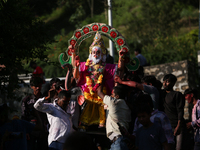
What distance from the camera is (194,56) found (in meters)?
16.2

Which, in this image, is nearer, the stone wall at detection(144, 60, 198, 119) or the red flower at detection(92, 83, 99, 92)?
the red flower at detection(92, 83, 99, 92)

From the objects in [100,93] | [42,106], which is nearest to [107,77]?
[100,93]

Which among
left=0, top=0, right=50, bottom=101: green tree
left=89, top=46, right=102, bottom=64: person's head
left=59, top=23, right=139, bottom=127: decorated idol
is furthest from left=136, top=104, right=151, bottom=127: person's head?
left=89, top=46, right=102, bottom=64: person's head

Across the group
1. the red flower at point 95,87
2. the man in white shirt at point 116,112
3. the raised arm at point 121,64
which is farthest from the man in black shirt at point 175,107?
the red flower at point 95,87

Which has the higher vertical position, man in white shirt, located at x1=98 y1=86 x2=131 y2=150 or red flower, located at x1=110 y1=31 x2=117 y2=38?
red flower, located at x1=110 y1=31 x2=117 y2=38

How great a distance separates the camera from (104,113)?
22.7 ft

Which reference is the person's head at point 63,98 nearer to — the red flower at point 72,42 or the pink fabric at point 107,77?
the pink fabric at point 107,77

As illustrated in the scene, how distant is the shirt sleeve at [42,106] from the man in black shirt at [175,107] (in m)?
2.21

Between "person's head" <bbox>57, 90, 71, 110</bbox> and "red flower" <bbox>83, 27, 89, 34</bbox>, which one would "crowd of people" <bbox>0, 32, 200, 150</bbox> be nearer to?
"person's head" <bbox>57, 90, 71, 110</bbox>

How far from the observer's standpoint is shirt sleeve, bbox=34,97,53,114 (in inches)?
201

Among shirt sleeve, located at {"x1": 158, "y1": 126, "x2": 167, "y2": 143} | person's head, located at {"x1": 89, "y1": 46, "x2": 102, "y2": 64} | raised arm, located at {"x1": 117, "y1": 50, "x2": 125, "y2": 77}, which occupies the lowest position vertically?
shirt sleeve, located at {"x1": 158, "y1": 126, "x2": 167, "y2": 143}

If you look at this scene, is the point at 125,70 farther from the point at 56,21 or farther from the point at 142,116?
the point at 56,21

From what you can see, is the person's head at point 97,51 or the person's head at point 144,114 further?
the person's head at point 97,51

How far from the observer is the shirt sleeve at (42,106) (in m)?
5.11
